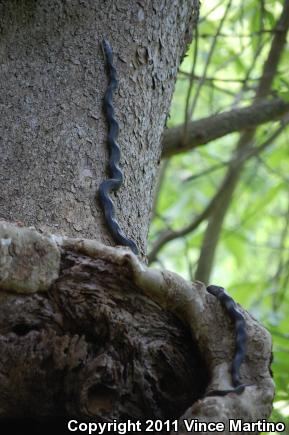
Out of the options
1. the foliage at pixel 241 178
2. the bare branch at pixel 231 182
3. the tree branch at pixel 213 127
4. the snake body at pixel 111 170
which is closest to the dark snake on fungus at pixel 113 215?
the snake body at pixel 111 170

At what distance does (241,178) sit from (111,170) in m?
2.18

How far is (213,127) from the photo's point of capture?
8.04 feet

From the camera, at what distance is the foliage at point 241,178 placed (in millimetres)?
2607

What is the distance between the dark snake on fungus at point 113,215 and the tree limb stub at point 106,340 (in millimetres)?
14

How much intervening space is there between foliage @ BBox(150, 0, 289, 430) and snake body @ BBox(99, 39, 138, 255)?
2.03ft

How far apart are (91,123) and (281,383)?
0.81 meters

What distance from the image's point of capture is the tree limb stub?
1.17 meters

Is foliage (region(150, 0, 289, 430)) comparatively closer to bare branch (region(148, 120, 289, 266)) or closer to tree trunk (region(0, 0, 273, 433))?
bare branch (region(148, 120, 289, 266))

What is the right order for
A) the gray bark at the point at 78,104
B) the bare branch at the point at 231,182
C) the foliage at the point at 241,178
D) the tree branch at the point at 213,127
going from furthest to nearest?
the bare branch at the point at 231,182 < the foliage at the point at 241,178 < the tree branch at the point at 213,127 < the gray bark at the point at 78,104

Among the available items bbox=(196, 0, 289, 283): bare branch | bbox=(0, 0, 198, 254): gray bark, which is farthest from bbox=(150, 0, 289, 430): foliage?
bbox=(0, 0, 198, 254): gray bark

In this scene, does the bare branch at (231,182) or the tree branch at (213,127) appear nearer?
the tree branch at (213,127)

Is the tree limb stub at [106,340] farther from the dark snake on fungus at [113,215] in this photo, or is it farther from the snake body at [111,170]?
the snake body at [111,170]

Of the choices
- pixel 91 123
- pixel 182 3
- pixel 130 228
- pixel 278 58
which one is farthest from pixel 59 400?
pixel 278 58

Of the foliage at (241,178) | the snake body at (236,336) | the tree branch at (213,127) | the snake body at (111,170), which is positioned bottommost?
the snake body at (236,336)
